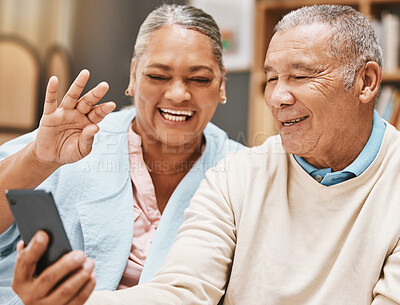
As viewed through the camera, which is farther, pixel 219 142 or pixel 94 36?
pixel 94 36

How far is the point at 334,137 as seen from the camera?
1294mm

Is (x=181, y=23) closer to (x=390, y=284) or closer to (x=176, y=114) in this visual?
(x=176, y=114)

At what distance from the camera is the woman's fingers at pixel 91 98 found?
1.26 meters

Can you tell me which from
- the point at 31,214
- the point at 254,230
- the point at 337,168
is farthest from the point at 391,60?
the point at 31,214

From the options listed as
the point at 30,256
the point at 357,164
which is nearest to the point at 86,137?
the point at 30,256

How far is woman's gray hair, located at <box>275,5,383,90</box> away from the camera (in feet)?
4.14

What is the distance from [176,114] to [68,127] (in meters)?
0.47

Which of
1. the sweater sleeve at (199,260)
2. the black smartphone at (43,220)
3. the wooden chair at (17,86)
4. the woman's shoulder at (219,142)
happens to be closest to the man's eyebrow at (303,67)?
the sweater sleeve at (199,260)

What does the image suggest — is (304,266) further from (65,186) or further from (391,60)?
(391,60)

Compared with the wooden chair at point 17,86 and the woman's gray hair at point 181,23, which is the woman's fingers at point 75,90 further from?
the wooden chair at point 17,86

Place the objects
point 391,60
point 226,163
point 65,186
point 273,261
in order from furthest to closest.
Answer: point 391,60 → point 65,186 → point 226,163 → point 273,261

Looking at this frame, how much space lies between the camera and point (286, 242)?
4.17 ft

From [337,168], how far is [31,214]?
2.74 ft

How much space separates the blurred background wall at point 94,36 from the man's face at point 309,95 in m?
1.70
